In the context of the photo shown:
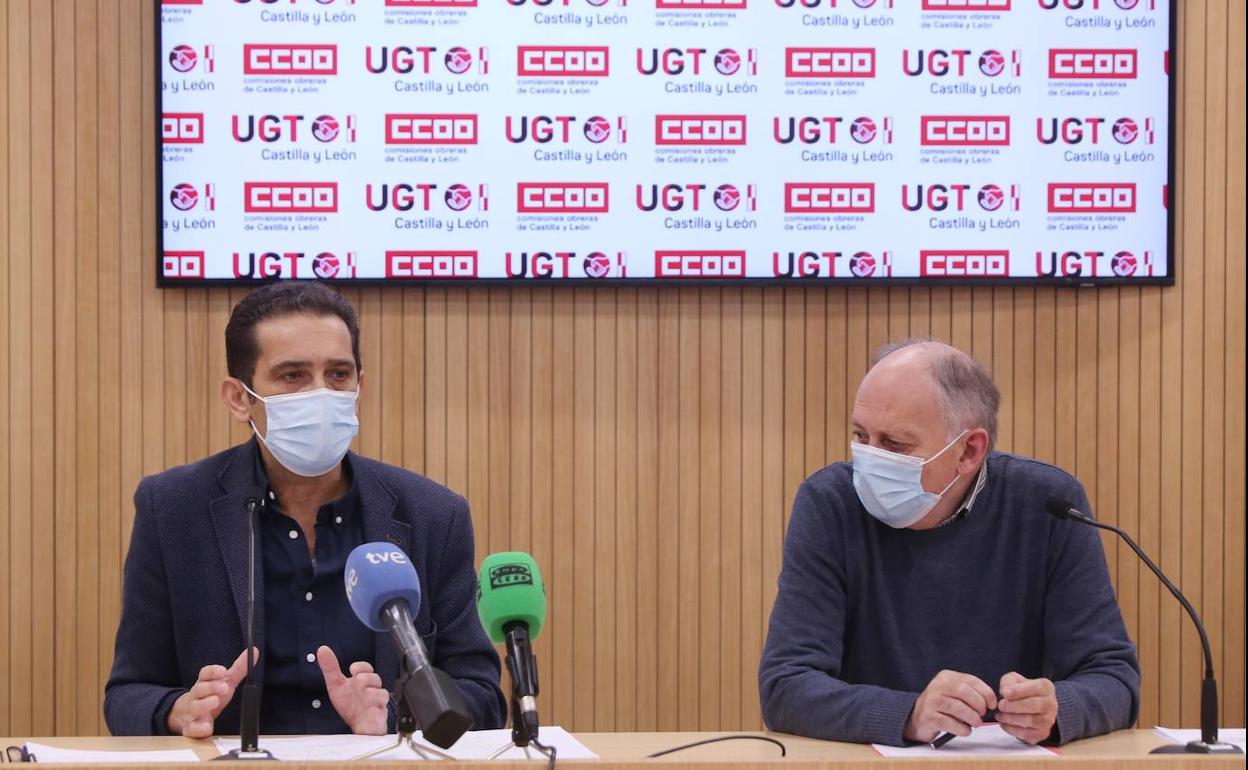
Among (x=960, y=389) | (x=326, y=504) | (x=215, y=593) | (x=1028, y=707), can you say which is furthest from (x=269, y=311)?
(x=1028, y=707)

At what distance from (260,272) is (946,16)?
7.94 ft

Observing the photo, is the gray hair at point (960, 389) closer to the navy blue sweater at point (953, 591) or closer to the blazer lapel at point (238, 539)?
the navy blue sweater at point (953, 591)

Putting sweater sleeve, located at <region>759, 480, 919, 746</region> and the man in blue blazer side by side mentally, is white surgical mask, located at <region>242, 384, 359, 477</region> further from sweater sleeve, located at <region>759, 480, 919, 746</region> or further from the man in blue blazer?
sweater sleeve, located at <region>759, 480, 919, 746</region>

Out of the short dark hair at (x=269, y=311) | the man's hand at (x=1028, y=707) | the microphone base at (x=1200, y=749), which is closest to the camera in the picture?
the microphone base at (x=1200, y=749)

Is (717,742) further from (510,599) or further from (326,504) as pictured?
(326,504)

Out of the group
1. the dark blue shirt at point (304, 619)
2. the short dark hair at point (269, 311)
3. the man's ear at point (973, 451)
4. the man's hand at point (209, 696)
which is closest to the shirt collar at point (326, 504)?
the dark blue shirt at point (304, 619)

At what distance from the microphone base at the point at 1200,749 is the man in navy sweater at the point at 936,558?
1.52 feet

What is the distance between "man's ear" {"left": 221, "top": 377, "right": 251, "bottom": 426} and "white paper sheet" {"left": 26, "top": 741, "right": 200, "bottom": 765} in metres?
0.88

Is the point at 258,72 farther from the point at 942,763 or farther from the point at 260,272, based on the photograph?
the point at 942,763

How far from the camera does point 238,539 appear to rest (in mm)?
2924

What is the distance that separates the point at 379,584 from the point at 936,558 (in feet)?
4.80

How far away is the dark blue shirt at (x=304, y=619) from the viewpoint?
289 centimetres

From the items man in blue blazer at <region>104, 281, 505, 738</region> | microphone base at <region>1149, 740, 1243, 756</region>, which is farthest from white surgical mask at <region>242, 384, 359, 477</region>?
microphone base at <region>1149, 740, 1243, 756</region>

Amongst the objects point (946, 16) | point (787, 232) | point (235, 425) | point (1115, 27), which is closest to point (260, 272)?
point (235, 425)
